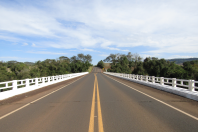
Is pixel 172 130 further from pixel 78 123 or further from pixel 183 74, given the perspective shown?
pixel 183 74

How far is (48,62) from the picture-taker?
77812 millimetres

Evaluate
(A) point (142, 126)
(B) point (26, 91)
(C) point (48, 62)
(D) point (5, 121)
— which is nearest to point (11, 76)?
(C) point (48, 62)

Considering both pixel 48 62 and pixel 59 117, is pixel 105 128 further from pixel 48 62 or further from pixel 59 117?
pixel 48 62

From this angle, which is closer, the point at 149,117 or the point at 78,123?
the point at 78,123

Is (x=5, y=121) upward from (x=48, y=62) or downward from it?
downward

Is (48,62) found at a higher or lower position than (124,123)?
higher

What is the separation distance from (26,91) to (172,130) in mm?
12544

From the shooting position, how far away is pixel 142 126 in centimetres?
510

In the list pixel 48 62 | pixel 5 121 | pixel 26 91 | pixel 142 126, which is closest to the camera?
pixel 142 126

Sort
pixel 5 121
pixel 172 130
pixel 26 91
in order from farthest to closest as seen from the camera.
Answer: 1. pixel 26 91
2. pixel 5 121
3. pixel 172 130

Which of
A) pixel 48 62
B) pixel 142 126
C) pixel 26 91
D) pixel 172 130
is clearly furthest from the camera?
pixel 48 62

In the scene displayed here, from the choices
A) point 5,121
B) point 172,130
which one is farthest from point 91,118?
point 5,121

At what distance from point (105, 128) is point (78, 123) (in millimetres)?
1031

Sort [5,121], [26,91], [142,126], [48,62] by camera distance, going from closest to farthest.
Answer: [142,126] < [5,121] < [26,91] < [48,62]
